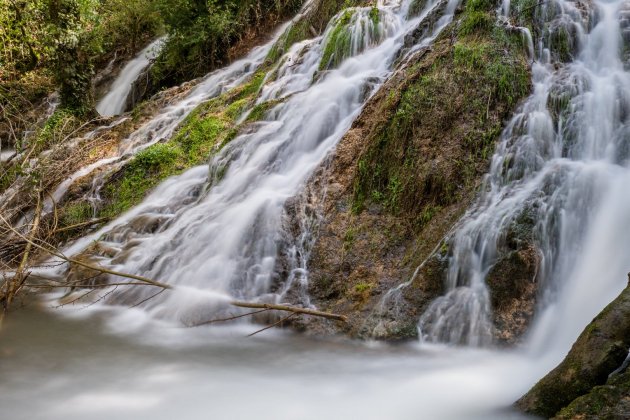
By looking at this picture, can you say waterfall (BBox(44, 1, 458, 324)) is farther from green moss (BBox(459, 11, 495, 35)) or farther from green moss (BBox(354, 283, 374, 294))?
green moss (BBox(459, 11, 495, 35))

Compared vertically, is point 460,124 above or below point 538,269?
above

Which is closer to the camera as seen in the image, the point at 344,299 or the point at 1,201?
the point at 344,299

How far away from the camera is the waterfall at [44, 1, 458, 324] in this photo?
541 cm

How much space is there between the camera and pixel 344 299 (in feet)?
16.1

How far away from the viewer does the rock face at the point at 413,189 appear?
4.50 meters

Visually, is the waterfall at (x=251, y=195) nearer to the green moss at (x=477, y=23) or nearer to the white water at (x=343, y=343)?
the white water at (x=343, y=343)

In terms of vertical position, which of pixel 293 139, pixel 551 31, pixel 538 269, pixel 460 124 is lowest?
pixel 538 269

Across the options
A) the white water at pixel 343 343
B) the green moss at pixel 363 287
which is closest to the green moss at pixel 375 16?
the white water at pixel 343 343

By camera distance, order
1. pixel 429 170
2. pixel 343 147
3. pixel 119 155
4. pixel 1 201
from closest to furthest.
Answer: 1. pixel 429 170
2. pixel 343 147
3. pixel 1 201
4. pixel 119 155

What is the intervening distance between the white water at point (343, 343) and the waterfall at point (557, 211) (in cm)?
1

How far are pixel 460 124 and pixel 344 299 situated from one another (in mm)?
2241

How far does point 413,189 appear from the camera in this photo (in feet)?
17.4

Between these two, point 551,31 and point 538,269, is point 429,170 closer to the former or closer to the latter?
point 538,269

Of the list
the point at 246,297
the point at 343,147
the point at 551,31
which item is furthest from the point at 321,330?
the point at 551,31
